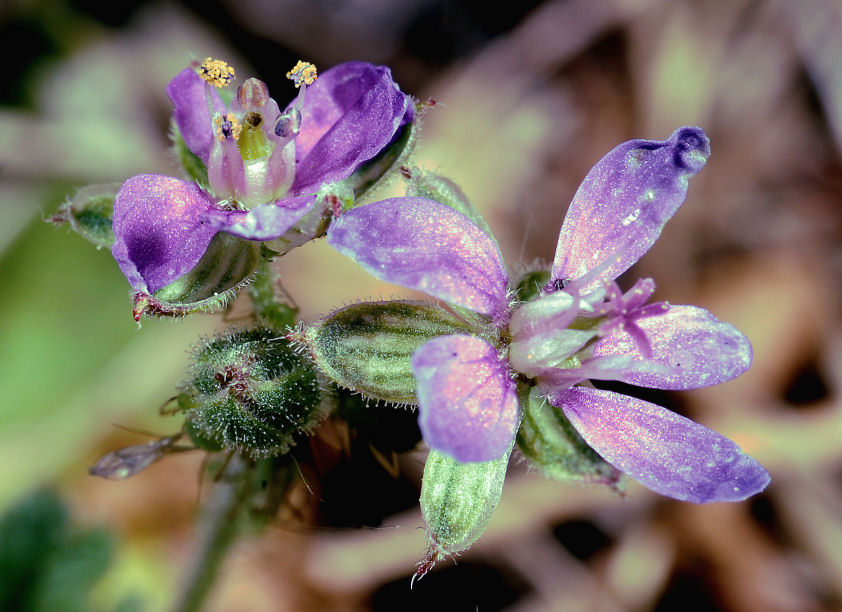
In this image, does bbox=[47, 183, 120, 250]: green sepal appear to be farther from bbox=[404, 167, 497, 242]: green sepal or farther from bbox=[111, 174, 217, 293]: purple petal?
bbox=[404, 167, 497, 242]: green sepal

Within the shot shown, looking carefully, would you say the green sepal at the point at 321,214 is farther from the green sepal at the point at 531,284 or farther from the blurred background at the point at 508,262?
the blurred background at the point at 508,262

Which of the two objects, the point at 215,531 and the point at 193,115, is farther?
the point at 215,531

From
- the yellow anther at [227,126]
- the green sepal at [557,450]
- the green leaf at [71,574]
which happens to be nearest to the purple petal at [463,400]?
the green sepal at [557,450]

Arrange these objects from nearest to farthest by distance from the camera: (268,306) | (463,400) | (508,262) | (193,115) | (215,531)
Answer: (463,400) → (193,115) → (268,306) → (215,531) → (508,262)

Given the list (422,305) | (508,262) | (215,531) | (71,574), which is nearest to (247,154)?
(422,305)

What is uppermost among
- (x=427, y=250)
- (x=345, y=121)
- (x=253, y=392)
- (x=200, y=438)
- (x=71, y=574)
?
(x=345, y=121)

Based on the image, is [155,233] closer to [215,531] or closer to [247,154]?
[247,154]

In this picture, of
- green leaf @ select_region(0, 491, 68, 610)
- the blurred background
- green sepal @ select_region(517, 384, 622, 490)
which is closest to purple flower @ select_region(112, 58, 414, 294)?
green sepal @ select_region(517, 384, 622, 490)
